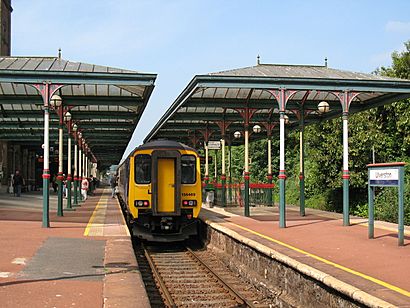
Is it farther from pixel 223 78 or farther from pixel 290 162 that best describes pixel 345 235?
pixel 290 162

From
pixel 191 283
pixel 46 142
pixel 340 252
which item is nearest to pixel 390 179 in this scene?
pixel 340 252

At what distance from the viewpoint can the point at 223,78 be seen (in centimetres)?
1564

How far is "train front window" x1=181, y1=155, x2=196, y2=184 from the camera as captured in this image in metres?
15.8

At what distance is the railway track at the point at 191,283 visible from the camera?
31.1ft

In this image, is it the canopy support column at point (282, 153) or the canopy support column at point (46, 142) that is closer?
the canopy support column at point (282, 153)

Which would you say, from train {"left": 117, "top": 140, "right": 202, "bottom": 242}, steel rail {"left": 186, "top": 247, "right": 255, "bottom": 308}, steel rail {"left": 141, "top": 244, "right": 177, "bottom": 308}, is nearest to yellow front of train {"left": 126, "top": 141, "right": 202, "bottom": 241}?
train {"left": 117, "top": 140, "right": 202, "bottom": 242}

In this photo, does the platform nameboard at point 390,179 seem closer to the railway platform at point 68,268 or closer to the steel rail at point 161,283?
the steel rail at point 161,283

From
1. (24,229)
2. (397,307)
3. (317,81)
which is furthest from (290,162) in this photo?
(397,307)

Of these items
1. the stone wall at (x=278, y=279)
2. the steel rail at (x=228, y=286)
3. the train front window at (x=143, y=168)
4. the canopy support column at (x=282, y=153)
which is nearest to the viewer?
the stone wall at (x=278, y=279)

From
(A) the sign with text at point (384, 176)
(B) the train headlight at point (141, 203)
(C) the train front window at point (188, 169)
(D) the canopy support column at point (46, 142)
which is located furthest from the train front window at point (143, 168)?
(A) the sign with text at point (384, 176)

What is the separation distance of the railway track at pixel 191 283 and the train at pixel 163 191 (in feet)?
2.85

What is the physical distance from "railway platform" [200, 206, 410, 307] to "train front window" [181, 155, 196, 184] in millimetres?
1351

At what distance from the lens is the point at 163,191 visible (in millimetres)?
15391

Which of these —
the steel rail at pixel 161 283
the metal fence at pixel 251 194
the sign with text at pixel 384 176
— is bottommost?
the steel rail at pixel 161 283
